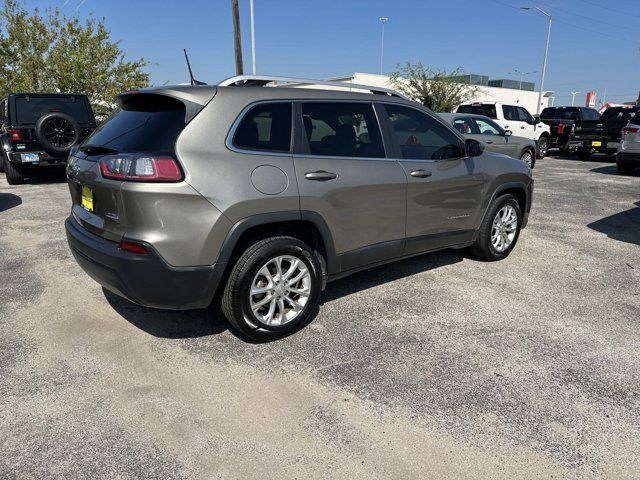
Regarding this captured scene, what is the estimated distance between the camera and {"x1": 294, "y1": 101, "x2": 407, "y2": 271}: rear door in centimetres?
339

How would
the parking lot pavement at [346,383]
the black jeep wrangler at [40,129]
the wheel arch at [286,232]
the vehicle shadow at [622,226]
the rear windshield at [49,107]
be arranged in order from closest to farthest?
the parking lot pavement at [346,383]
the wheel arch at [286,232]
the vehicle shadow at [622,226]
the black jeep wrangler at [40,129]
the rear windshield at [49,107]

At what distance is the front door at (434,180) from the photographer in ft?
13.3

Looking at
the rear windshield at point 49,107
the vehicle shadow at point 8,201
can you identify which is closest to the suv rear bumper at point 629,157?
the rear windshield at point 49,107

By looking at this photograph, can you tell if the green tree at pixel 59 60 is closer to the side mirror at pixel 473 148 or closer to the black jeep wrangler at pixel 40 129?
the black jeep wrangler at pixel 40 129

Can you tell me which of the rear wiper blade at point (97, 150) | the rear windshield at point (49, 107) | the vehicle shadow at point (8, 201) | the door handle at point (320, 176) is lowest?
the vehicle shadow at point (8, 201)

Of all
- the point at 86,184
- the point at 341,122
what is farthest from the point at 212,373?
the point at 341,122

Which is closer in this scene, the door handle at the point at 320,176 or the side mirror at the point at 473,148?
the door handle at the point at 320,176

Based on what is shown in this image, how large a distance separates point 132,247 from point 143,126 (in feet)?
2.62

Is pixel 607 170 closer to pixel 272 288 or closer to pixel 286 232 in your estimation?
pixel 286 232

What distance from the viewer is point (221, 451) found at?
7.73 feet

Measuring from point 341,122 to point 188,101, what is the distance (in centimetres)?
119

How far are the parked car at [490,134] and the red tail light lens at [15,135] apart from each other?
877cm

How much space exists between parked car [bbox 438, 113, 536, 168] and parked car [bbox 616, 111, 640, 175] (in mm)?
2019

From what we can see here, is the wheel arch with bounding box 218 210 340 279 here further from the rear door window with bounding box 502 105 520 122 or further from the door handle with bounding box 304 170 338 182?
the rear door window with bounding box 502 105 520 122
